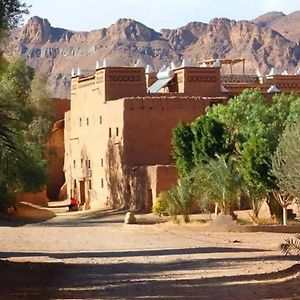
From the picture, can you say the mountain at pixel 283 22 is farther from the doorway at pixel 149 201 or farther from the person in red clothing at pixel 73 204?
the doorway at pixel 149 201

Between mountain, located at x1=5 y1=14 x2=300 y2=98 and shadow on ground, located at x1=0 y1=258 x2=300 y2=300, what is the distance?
122 m

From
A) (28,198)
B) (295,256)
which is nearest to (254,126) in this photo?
(295,256)

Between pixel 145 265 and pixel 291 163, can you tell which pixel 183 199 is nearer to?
pixel 291 163

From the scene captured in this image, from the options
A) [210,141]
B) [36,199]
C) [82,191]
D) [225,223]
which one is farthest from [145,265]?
[36,199]

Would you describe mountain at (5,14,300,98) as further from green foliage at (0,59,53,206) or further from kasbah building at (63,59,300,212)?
kasbah building at (63,59,300,212)

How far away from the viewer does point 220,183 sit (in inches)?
1329

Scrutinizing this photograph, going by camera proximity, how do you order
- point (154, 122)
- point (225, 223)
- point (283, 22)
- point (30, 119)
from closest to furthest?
point (225, 223), point (154, 122), point (30, 119), point (283, 22)

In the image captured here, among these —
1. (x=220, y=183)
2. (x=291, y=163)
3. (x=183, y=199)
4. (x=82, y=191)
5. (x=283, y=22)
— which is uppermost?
(x=283, y=22)

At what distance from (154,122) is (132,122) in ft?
3.90

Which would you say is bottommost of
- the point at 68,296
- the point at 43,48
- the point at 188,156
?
the point at 68,296

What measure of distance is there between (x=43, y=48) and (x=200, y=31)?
96.3ft

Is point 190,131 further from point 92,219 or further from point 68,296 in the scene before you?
point 68,296

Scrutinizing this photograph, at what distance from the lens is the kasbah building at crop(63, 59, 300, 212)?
47.7 metres

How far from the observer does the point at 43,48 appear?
548ft
